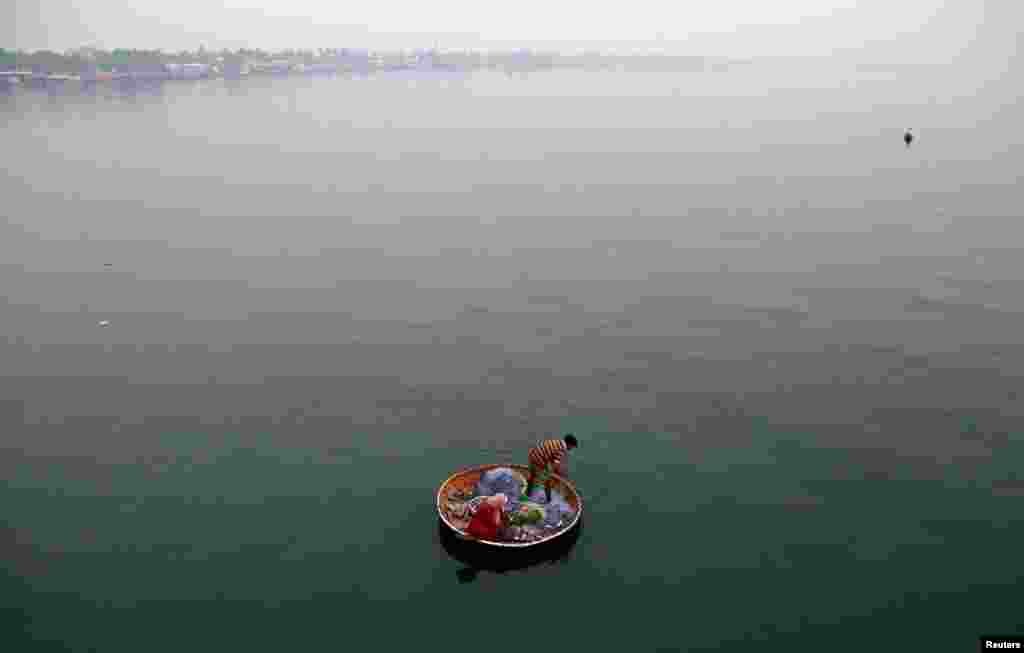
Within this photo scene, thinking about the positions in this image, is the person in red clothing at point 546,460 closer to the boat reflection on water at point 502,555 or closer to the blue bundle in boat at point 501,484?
the blue bundle in boat at point 501,484

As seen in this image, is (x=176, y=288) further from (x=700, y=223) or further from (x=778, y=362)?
(x=700, y=223)

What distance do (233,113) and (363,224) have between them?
82.1 meters

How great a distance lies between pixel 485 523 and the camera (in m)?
19.1

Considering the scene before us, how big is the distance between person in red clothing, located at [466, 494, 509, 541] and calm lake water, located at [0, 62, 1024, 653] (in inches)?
56.7

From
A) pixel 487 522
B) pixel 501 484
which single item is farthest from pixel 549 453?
pixel 487 522

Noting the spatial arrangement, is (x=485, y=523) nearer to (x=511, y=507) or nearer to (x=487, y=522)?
(x=487, y=522)

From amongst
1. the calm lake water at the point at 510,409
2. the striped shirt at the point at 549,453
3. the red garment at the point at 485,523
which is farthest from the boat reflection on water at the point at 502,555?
the striped shirt at the point at 549,453

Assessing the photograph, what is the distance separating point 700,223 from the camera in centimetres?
5269

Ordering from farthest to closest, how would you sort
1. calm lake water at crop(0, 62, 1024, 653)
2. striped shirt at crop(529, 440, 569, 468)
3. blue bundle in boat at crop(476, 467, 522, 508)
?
blue bundle in boat at crop(476, 467, 522, 508)
striped shirt at crop(529, 440, 569, 468)
calm lake water at crop(0, 62, 1024, 653)

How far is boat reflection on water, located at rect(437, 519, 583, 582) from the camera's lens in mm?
19688

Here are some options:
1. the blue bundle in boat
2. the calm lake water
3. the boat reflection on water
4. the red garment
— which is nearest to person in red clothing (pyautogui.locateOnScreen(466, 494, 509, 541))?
the red garment

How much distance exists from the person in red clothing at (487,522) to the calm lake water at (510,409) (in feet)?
4.72

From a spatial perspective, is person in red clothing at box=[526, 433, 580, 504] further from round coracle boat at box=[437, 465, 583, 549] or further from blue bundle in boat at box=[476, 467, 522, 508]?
blue bundle in boat at box=[476, 467, 522, 508]

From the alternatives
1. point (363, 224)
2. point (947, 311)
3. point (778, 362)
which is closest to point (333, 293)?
point (363, 224)
